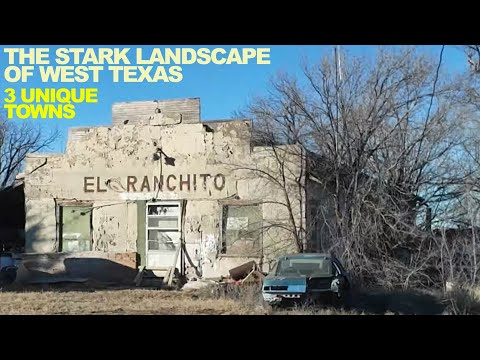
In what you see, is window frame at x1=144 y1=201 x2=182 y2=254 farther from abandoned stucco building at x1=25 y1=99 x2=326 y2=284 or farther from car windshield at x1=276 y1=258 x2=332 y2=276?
car windshield at x1=276 y1=258 x2=332 y2=276

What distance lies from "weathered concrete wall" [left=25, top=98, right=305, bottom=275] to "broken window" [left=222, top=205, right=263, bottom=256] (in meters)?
0.18

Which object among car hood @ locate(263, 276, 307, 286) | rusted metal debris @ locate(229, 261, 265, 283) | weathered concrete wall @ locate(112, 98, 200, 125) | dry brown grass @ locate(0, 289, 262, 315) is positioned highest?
weathered concrete wall @ locate(112, 98, 200, 125)

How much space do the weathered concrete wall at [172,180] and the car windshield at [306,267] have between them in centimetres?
386

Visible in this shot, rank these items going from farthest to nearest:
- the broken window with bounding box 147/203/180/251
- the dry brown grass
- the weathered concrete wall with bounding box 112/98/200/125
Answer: the weathered concrete wall with bounding box 112/98/200/125 → the broken window with bounding box 147/203/180/251 → the dry brown grass

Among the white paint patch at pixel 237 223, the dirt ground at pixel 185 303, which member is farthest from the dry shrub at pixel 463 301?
the white paint patch at pixel 237 223

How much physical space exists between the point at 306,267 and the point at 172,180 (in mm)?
6463

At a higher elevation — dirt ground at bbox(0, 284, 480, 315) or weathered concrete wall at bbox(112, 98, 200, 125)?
weathered concrete wall at bbox(112, 98, 200, 125)

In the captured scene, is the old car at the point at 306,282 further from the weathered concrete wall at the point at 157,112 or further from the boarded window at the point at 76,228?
the boarded window at the point at 76,228

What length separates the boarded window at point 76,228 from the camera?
16891 millimetres

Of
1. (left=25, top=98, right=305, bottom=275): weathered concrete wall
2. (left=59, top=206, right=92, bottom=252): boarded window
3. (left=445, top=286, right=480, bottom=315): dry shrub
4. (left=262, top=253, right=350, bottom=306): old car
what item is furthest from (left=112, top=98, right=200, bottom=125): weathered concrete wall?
(left=445, top=286, right=480, bottom=315): dry shrub

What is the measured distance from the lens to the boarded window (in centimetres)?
1689
